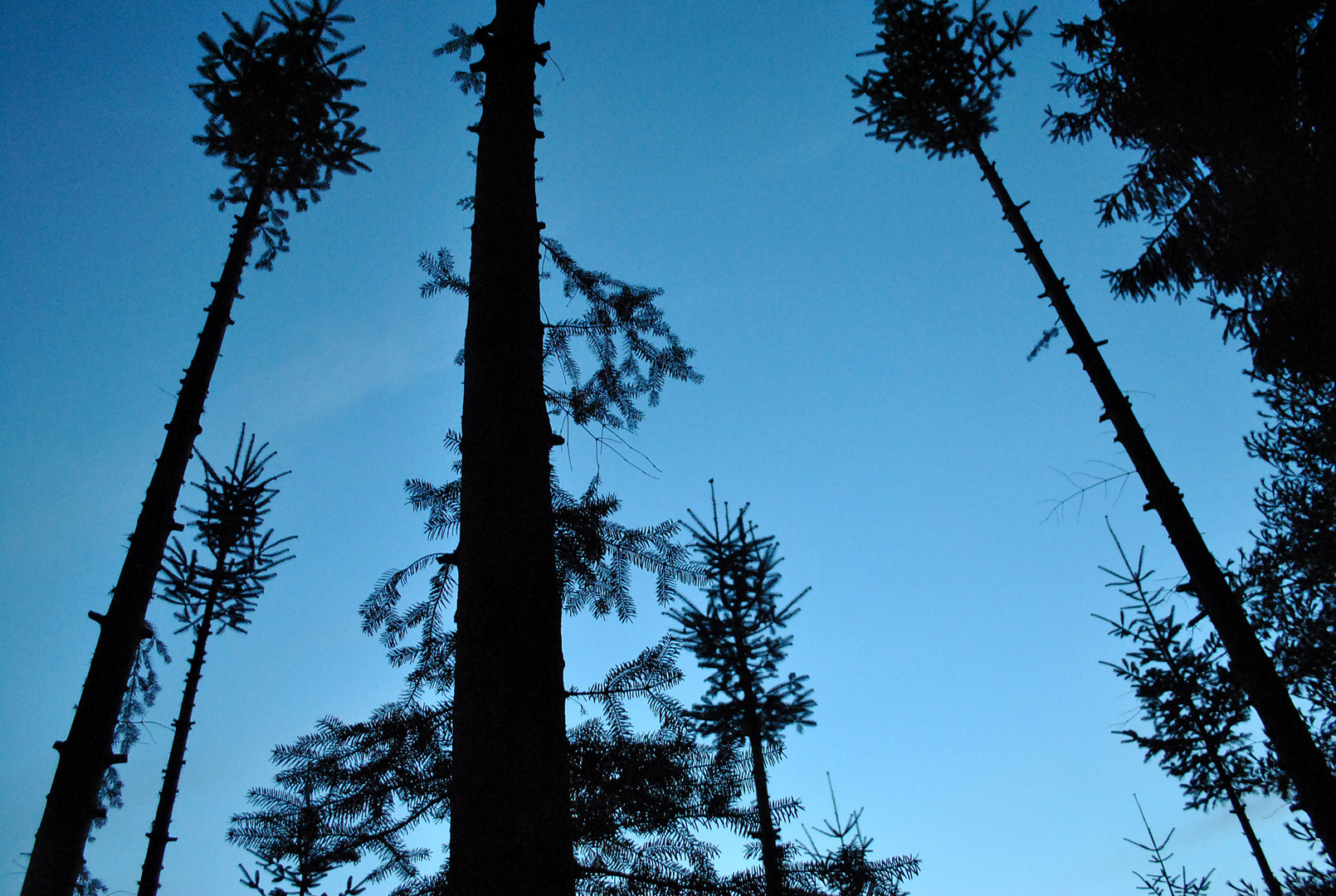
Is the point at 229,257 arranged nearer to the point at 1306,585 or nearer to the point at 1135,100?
the point at 1135,100

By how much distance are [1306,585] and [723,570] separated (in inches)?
351

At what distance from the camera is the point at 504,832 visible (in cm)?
168

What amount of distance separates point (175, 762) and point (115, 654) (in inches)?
156

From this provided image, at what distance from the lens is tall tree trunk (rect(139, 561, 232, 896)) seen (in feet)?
25.4

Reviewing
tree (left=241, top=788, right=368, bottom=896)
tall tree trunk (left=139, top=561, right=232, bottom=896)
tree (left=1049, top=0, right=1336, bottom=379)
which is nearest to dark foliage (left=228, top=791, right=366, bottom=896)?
tree (left=241, top=788, right=368, bottom=896)

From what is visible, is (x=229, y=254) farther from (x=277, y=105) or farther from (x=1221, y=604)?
(x=1221, y=604)

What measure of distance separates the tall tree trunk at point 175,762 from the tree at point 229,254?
11.7 ft

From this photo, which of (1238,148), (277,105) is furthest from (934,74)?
(277,105)

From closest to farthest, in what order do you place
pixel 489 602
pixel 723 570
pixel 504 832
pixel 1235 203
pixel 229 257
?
pixel 504 832 → pixel 489 602 → pixel 1235 203 → pixel 229 257 → pixel 723 570

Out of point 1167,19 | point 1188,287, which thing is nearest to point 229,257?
point 1167,19

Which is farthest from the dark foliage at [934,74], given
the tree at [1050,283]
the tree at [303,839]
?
the tree at [303,839]

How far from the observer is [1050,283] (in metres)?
8.19

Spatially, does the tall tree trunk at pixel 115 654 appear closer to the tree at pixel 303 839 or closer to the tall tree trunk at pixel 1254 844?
the tree at pixel 303 839

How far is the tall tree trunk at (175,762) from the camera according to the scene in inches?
305
